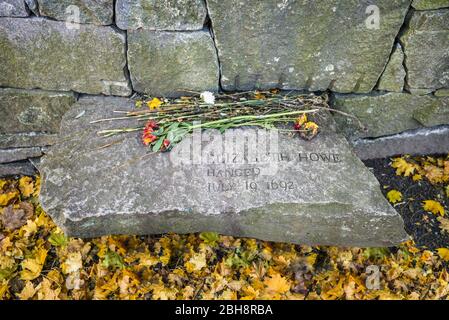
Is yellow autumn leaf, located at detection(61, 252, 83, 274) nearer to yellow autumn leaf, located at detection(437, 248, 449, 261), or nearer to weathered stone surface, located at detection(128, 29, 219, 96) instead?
weathered stone surface, located at detection(128, 29, 219, 96)

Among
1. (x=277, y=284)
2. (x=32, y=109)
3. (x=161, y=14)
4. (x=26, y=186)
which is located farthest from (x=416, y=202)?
(x=26, y=186)

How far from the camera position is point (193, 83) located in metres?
2.44

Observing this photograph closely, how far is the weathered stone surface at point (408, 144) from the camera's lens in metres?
2.82

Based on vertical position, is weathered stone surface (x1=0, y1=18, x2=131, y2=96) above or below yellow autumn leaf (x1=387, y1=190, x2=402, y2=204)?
above

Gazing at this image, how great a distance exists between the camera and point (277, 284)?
2.36 m

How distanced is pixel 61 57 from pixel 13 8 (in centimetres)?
34

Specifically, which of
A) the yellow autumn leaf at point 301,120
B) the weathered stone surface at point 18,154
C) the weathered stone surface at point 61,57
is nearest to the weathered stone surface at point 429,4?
the yellow autumn leaf at point 301,120

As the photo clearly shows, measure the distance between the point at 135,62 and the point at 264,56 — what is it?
777mm

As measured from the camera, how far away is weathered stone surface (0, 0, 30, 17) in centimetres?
207

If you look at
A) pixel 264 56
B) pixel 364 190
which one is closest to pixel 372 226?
pixel 364 190

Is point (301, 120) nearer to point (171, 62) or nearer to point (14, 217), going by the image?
point (171, 62)

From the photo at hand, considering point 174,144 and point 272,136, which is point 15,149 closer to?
point 174,144

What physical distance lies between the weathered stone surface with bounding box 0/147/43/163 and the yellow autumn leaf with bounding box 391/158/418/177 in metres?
2.65

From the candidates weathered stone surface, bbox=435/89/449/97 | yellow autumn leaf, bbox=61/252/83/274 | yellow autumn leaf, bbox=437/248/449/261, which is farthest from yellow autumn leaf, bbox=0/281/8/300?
weathered stone surface, bbox=435/89/449/97
